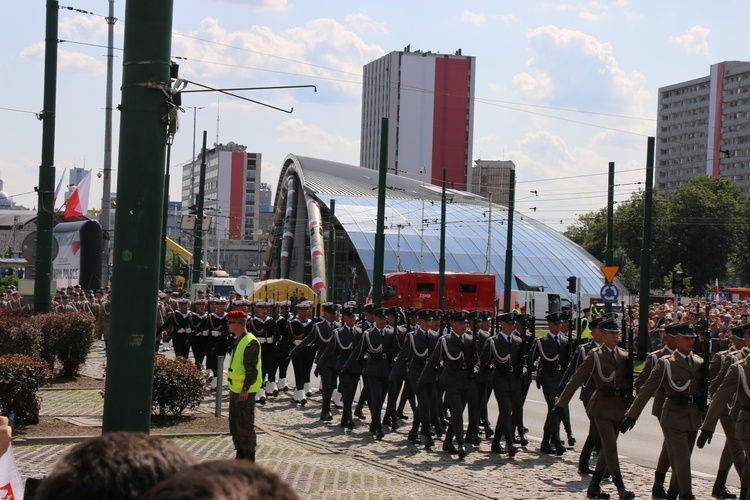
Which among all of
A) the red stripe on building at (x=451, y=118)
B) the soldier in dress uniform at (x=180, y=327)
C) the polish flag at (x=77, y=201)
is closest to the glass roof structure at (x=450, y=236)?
the polish flag at (x=77, y=201)

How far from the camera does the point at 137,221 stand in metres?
5.74

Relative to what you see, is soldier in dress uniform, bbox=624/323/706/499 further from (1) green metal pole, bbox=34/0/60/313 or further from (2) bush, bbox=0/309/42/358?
(1) green metal pole, bbox=34/0/60/313

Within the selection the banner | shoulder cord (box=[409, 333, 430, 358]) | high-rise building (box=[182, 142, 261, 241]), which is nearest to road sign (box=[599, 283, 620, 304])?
shoulder cord (box=[409, 333, 430, 358])

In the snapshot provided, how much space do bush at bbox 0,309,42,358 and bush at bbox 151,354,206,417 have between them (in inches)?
121

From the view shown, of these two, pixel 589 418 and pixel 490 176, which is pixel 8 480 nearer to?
pixel 589 418

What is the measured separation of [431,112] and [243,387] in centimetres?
14398

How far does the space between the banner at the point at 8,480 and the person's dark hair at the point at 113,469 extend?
2608 mm

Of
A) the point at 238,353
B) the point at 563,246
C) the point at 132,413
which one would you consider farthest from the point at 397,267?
the point at 132,413

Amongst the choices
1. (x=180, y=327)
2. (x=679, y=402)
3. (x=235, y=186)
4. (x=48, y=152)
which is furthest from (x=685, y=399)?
(x=235, y=186)

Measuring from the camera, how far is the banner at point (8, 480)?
4527mm

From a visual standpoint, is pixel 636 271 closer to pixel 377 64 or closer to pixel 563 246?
pixel 563 246

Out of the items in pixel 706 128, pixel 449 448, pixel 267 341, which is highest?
pixel 706 128

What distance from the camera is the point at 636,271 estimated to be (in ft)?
298

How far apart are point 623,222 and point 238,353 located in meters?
82.4
